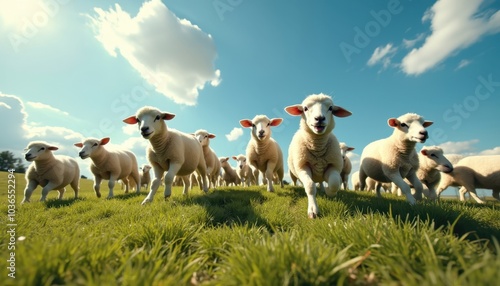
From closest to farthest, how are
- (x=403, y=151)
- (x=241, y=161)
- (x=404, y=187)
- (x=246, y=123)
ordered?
1. (x=404, y=187)
2. (x=403, y=151)
3. (x=246, y=123)
4. (x=241, y=161)

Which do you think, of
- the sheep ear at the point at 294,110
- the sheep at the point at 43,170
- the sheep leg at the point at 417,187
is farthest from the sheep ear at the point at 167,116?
the sheep leg at the point at 417,187

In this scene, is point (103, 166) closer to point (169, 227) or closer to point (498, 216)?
point (169, 227)

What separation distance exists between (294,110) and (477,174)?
8.54 meters

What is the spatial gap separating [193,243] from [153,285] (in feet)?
3.43

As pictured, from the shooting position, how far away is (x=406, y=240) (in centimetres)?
155

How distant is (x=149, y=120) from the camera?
546 centimetres

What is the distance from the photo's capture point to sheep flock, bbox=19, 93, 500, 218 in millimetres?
4570

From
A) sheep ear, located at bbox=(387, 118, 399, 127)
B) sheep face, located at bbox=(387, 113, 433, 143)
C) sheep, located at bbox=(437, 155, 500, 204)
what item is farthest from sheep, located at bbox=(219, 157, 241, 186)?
sheep, located at bbox=(437, 155, 500, 204)

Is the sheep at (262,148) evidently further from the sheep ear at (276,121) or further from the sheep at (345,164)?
the sheep at (345,164)

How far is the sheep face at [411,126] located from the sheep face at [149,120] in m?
6.24

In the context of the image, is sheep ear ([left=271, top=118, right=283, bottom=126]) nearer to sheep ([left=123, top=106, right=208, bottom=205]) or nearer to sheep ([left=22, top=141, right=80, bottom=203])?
sheep ([left=123, top=106, right=208, bottom=205])

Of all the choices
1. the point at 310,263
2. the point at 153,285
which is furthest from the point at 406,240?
the point at 153,285

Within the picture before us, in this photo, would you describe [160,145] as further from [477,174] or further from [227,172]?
[227,172]

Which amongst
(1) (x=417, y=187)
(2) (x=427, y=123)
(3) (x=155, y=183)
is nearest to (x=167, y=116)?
(3) (x=155, y=183)
